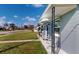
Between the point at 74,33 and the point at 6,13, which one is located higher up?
the point at 6,13

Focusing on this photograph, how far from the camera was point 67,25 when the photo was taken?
9.99 meters

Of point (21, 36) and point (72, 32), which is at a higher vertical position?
point (72, 32)

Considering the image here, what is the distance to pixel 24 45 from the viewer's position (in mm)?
14094

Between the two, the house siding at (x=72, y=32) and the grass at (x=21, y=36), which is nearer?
the house siding at (x=72, y=32)

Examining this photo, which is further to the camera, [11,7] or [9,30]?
[11,7]

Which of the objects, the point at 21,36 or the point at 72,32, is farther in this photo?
the point at 21,36

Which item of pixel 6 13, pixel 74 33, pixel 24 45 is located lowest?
pixel 24 45

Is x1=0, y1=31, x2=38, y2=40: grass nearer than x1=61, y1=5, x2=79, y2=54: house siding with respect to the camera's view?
No
